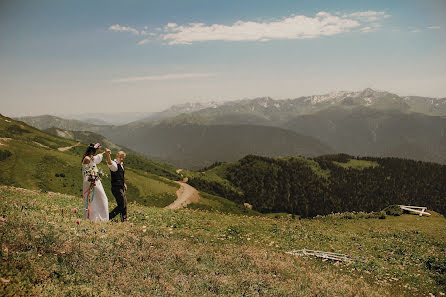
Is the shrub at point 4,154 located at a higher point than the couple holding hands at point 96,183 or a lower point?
lower

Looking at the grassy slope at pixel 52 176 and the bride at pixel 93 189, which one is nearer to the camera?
the bride at pixel 93 189

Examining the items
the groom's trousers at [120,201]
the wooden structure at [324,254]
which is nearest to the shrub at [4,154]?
the groom's trousers at [120,201]

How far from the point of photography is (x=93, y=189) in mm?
14484

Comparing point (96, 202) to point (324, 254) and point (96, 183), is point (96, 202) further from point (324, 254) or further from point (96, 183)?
point (324, 254)

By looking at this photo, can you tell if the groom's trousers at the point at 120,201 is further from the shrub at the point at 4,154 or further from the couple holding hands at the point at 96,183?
the shrub at the point at 4,154

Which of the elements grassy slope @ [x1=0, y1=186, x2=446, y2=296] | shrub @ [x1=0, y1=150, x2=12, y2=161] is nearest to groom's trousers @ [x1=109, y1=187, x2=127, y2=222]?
grassy slope @ [x1=0, y1=186, x2=446, y2=296]

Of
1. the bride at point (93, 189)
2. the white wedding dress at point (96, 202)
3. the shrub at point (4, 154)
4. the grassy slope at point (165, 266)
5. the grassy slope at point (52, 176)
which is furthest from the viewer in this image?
the shrub at point (4, 154)

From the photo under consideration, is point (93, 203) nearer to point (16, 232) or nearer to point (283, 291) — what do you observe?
point (16, 232)

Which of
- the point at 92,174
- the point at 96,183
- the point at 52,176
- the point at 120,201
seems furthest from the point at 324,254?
the point at 52,176

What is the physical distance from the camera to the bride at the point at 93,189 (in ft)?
46.4

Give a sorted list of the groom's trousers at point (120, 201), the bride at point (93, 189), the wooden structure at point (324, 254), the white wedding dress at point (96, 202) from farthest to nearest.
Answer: the wooden structure at point (324, 254) → the groom's trousers at point (120, 201) → the white wedding dress at point (96, 202) → the bride at point (93, 189)

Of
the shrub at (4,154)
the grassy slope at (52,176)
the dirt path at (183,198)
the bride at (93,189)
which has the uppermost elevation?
the bride at (93,189)

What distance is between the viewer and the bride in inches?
557

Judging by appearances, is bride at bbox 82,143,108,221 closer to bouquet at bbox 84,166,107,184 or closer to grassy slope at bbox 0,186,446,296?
bouquet at bbox 84,166,107,184
